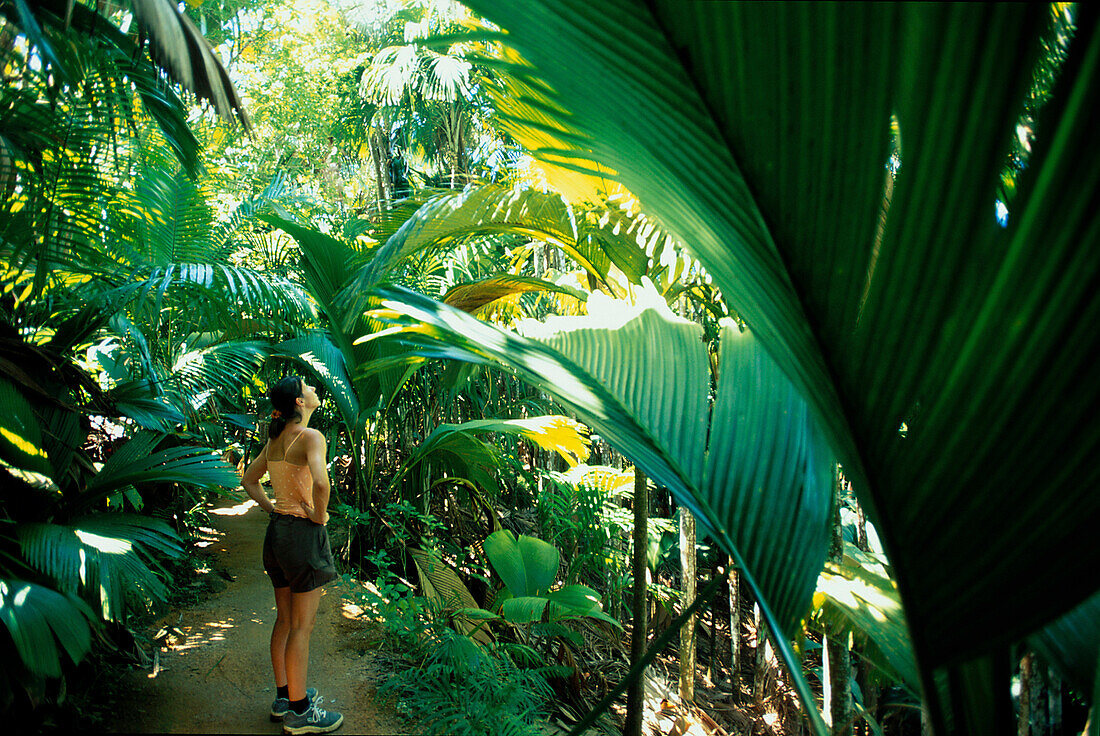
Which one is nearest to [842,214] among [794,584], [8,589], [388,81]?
[794,584]

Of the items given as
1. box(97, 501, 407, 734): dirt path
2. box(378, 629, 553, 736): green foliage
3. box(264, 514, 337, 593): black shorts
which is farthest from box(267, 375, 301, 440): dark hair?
box(378, 629, 553, 736): green foliage

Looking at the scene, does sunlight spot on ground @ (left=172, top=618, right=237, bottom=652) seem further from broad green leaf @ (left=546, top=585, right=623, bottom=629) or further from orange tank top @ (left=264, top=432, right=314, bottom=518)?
broad green leaf @ (left=546, top=585, right=623, bottom=629)

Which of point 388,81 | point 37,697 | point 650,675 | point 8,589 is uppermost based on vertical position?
point 388,81

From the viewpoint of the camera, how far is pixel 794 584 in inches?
40.4

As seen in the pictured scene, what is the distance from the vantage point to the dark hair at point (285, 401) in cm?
276

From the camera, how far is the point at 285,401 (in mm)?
2770

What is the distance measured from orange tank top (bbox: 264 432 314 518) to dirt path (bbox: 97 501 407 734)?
1.03 meters

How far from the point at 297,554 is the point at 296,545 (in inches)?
1.4

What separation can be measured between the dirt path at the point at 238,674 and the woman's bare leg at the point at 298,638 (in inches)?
14.4

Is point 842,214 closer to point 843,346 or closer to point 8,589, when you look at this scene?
point 843,346

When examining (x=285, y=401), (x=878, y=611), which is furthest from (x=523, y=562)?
(x=878, y=611)

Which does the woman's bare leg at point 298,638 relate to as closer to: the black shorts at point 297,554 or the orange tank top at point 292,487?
the black shorts at point 297,554

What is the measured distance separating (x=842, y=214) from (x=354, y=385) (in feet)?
16.5

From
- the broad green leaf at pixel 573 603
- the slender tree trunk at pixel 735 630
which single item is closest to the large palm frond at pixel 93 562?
the broad green leaf at pixel 573 603
